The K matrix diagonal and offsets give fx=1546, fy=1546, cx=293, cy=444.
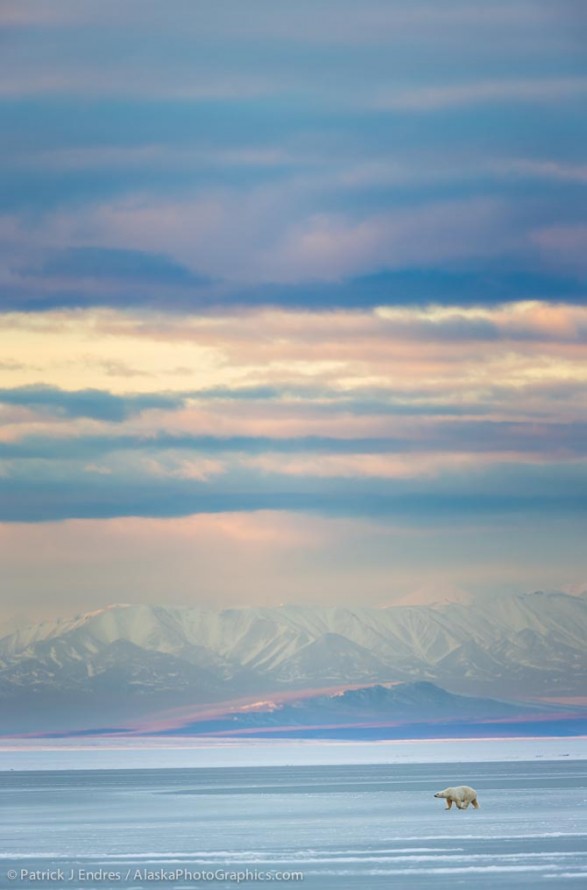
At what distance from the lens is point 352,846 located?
48469 millimetres

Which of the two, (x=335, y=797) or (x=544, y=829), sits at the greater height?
(x=335, y=797)

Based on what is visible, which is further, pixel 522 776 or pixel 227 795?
pixel 522 776

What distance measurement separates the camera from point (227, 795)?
87188 millimetres

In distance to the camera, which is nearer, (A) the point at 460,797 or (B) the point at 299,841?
(B) the point at 299,841

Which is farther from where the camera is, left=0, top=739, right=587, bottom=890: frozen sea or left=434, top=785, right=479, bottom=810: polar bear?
left=434, top=785, right=479, bottom=810: polar bear

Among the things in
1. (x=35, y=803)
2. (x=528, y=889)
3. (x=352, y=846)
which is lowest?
(x=528, y=889)

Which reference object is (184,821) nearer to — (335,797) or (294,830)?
(294,830)

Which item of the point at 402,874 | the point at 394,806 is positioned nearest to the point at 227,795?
the point at 394,806

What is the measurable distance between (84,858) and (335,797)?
37.1 metres

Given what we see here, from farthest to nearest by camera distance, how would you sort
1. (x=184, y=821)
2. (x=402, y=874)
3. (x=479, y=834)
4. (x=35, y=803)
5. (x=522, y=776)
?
(x=522, y=776)
(x=35, y=803)
(x=184, y=821)
(x=479, y=834)
(x=402, y=874)

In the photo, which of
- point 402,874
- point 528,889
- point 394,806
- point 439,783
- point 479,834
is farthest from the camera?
point 439,783

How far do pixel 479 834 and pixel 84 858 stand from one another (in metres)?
14.1

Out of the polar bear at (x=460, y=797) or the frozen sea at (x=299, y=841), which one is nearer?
the frozen sea at (x=299, y=841)

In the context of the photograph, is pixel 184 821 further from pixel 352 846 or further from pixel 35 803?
pixel 35 803
